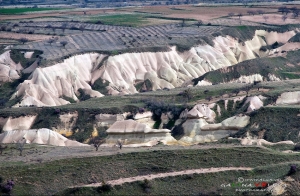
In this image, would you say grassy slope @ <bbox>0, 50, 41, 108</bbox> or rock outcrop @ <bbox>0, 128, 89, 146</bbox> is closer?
rock outcrop @ <bbox>0, 128, 89, 146</bbox>

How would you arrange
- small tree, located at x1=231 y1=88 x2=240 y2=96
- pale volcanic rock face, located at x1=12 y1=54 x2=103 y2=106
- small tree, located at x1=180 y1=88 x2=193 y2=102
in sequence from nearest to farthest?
small tree, located at x1=180 y1=88 x2=193 y2=102 < small tree, located at x1=231 y1=88 x2=240 y2=96 < pale volcanic rock face, located at x1=12 y1=54 x2=103 y2=106

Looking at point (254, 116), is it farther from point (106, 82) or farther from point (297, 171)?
point (106, 82)

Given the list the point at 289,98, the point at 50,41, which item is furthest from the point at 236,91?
the point at 50,41

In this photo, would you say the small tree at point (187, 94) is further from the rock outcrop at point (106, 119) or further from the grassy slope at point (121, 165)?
the grassy slope at point (121, 165)

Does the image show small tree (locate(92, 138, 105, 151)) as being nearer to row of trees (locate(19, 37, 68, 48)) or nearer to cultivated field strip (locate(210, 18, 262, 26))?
row of trees (locate(19, 37, 68, 48))

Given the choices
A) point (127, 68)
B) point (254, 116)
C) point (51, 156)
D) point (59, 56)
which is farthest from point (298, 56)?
point (51, 156)

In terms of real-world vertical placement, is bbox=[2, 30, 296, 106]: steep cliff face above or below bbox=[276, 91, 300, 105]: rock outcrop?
below

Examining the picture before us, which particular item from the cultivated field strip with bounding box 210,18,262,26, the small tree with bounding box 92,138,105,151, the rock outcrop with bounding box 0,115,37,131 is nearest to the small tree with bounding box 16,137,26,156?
the small tree with bounding box 92,138,105,151
